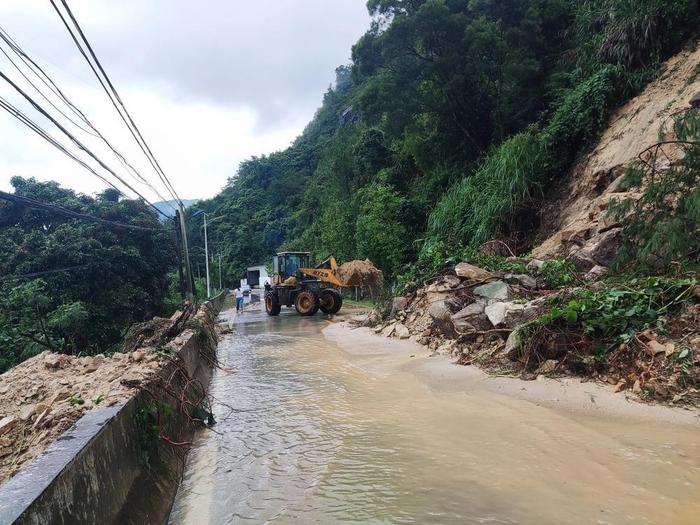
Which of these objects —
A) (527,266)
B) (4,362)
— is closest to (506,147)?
(527,266)

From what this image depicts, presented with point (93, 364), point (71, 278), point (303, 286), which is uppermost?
point (71, 278)

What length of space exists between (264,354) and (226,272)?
55949 mm

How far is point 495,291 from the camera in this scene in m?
9.37

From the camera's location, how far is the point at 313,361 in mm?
10172

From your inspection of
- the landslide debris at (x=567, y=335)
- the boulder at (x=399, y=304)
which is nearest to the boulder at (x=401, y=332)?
the boulder at (x=399, y=304)

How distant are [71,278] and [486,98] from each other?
18588 mm

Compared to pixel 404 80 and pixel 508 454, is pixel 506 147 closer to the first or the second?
pixel 404 80

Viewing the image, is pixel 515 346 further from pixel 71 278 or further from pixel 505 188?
pixel 71 278

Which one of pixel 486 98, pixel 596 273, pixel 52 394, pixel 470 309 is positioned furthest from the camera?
pixel 486 98

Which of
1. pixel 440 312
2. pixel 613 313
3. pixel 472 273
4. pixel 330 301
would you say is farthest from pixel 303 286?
pixel 613 313

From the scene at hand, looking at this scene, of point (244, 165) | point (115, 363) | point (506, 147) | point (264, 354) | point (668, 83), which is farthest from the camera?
point (244, 165)

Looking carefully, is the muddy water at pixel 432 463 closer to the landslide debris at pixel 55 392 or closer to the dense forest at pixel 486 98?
the landslide debris at pixel 55 392

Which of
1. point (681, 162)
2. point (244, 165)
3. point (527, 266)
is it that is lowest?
point (527, 266)

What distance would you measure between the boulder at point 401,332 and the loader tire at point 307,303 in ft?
26.1
